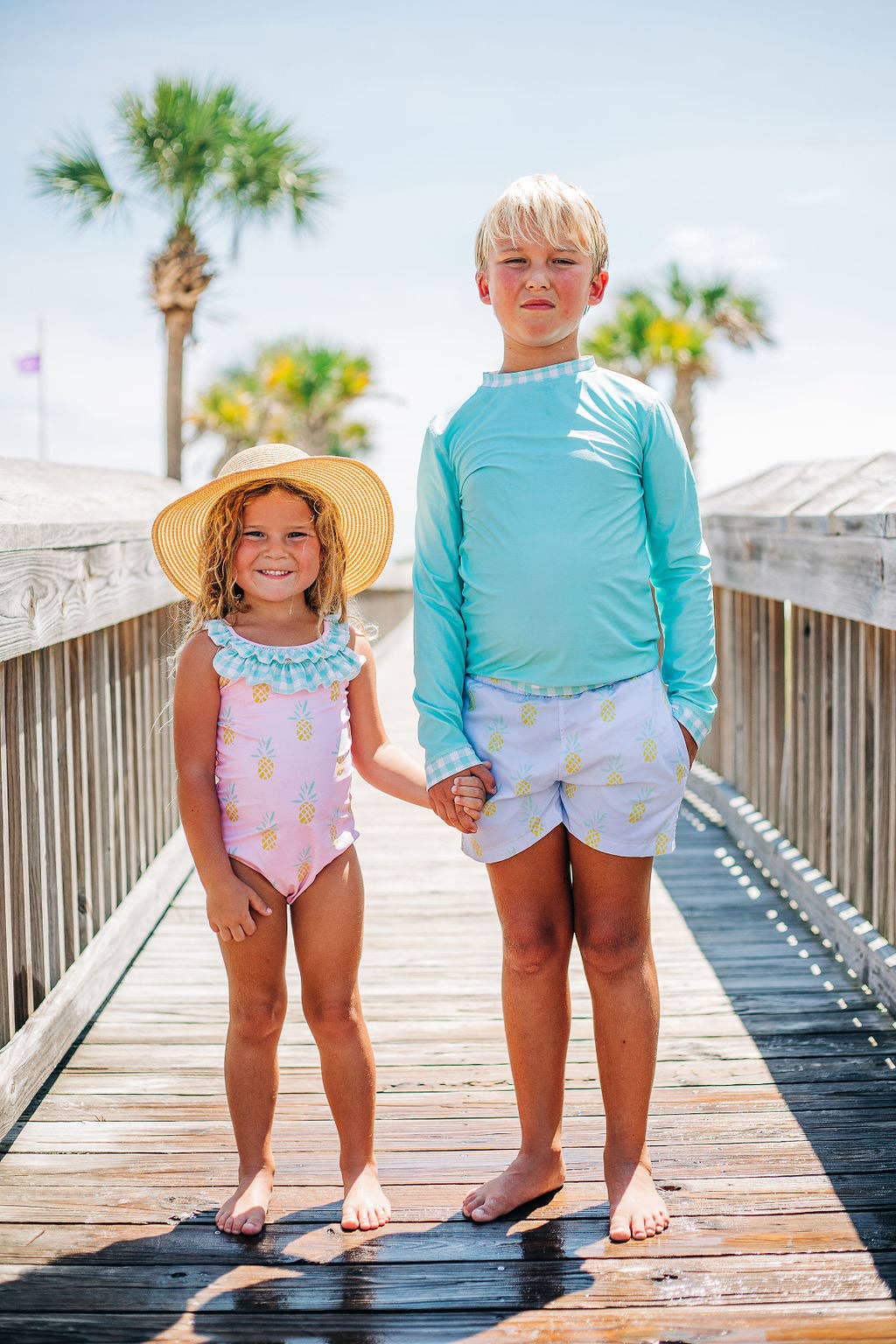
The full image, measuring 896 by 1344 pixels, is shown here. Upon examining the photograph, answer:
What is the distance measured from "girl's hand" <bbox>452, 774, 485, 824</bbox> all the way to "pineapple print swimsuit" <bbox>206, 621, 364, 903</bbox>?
25 centimetres

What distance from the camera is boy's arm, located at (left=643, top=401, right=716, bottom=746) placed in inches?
85.5

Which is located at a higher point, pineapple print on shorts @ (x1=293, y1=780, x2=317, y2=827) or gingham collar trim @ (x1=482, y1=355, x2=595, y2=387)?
gingham collar trim @ (x1=482, y1=355, x2=595, y2=387)

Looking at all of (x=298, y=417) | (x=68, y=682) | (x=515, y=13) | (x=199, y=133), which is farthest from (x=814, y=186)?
(x=68, y=682)

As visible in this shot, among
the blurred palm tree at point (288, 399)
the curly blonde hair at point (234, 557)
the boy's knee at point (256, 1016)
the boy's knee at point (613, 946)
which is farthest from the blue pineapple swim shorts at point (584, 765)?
the blurred palm tree at point (288, 399)

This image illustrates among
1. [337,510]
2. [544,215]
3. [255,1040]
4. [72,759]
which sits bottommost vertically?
[255,1040]

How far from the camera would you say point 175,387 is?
64.7ft

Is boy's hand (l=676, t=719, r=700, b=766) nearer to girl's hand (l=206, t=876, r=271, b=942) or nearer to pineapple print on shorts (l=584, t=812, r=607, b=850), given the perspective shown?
pineapple print on shorts (l=584, t=812, r=607, b=850)

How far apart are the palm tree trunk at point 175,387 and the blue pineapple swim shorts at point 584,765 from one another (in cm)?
1790

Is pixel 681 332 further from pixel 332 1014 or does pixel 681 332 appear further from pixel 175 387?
pixel 332 1014

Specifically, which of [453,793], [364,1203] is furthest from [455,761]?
[364,1203]

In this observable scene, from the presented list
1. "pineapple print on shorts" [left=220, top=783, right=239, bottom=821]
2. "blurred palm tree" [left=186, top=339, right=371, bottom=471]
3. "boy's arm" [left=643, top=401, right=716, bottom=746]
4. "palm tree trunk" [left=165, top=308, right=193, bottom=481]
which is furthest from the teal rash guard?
"blurred palm tree" [left=186, top=339, right=371, bottom=471]

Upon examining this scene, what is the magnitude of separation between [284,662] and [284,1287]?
1010 millimetres

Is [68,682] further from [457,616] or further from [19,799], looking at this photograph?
[457,616]

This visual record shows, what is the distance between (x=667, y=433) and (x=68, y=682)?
1.68 m
